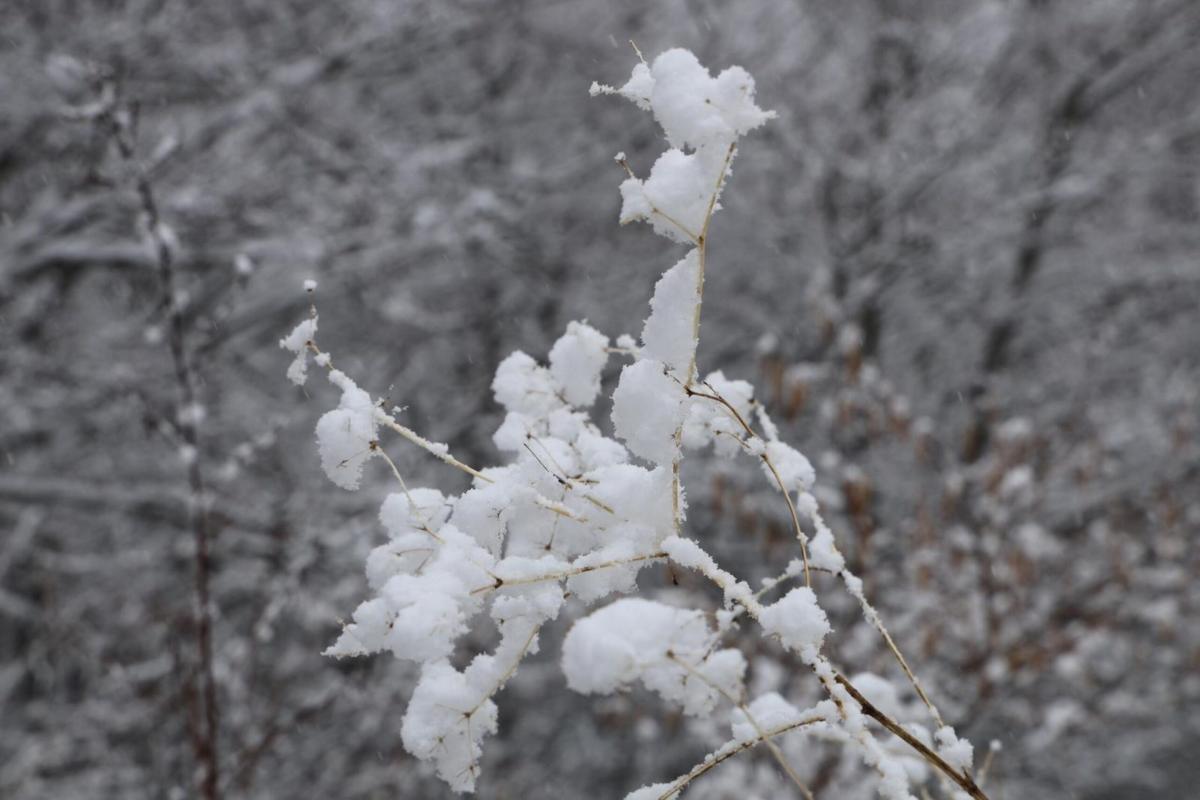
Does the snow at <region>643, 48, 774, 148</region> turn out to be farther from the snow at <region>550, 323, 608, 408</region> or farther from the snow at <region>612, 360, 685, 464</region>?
the snow at <region>550, 323, 608, 408</region>

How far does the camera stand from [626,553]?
80cm

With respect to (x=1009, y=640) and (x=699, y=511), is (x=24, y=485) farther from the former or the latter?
(x=1009, y=640)

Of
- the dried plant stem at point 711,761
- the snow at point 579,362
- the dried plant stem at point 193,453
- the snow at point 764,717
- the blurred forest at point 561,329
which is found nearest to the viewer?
the dried plant stem at point 711,761

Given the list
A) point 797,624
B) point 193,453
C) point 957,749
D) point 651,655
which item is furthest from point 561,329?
point 651,655

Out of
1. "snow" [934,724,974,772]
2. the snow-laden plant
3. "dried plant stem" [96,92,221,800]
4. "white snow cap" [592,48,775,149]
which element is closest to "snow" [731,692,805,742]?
the snow-laden plant

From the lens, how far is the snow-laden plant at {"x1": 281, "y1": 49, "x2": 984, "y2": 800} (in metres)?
0.71

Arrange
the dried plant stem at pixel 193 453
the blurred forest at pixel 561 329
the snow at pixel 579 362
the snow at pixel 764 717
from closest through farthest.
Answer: the snow at pixel 764 717 → the snow at pixel 579 362 → the dried plant stem at pixel 193 453 → the blurred forest at pixel 561 329

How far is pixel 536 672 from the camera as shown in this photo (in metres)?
6.26

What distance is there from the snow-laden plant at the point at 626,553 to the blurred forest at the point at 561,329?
4.07ft

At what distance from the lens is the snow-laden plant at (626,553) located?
71 centimetres

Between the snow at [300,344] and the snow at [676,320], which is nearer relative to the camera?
the snow at [676,320]

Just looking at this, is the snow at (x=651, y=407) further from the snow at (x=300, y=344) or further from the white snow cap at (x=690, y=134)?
the snow at (x=300, y=344)

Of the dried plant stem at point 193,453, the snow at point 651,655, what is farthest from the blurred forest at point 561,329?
the snow at point 651,655

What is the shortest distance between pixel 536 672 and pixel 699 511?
2084 millimetres
